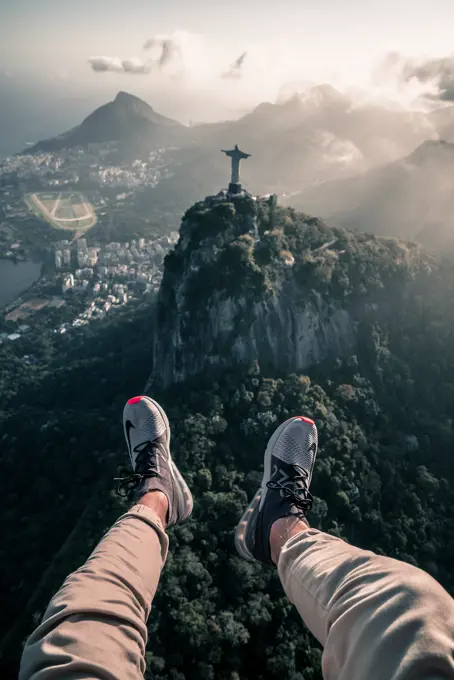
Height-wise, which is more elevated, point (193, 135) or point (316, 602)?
point (193, 135)

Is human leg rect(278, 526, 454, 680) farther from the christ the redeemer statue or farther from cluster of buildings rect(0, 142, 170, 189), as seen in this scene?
cluster of buildings rect(0, 142, 170, 189)

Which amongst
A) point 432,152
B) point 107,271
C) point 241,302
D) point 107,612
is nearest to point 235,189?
point 241,302

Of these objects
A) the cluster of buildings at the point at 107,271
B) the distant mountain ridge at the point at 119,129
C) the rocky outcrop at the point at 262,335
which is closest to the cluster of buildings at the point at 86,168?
the distant mountain ridge at the point at 119,129

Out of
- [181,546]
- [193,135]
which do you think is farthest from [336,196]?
[193,135]

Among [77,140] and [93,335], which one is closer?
[93,335]

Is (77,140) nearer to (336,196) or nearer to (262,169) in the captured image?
(262,169)

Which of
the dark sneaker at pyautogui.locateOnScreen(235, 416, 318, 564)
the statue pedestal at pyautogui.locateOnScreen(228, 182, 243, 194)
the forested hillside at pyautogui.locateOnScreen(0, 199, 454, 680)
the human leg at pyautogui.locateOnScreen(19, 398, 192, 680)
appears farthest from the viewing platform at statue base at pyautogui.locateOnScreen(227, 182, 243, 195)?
the human leg at pyautogui.locateOnScreen(19, 398, 192, 680)

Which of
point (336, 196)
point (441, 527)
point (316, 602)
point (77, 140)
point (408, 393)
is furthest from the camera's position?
point (77, 140)
